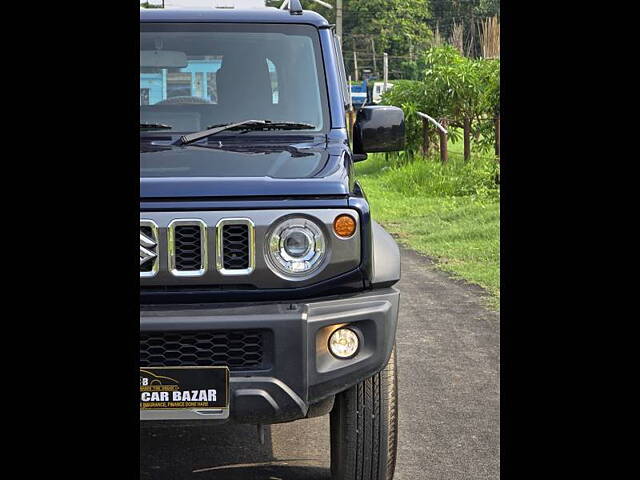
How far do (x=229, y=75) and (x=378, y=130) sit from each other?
0.71 m

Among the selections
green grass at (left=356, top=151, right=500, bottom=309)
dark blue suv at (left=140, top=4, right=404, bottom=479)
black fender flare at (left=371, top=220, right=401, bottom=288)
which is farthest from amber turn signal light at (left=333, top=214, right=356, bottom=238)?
green grass at (left=356, top=151, right=500, bottom=309)

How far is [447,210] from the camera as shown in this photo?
1322 cm

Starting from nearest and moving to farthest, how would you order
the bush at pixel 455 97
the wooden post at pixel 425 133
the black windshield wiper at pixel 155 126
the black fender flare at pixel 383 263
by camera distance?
the black fender flare at pixel 383 263
the black windshield wiper at pixel 155 126
the bush at pixel 455 97
the wooden post at pixel 425 133

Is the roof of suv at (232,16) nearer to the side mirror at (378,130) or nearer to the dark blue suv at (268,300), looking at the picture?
the side mirror at (378,130)

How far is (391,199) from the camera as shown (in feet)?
49.0

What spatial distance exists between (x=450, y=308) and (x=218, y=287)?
4350 mm

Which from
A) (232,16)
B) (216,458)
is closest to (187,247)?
(216,458)

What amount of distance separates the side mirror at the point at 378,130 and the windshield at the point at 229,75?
22cm

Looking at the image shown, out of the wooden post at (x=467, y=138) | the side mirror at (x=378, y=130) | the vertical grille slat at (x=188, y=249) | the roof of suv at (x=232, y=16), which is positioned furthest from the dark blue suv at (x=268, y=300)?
the wooden post at (x=467, y=138)

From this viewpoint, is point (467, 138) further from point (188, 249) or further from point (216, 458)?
point (188, 249)

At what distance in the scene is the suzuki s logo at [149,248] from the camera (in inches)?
142
